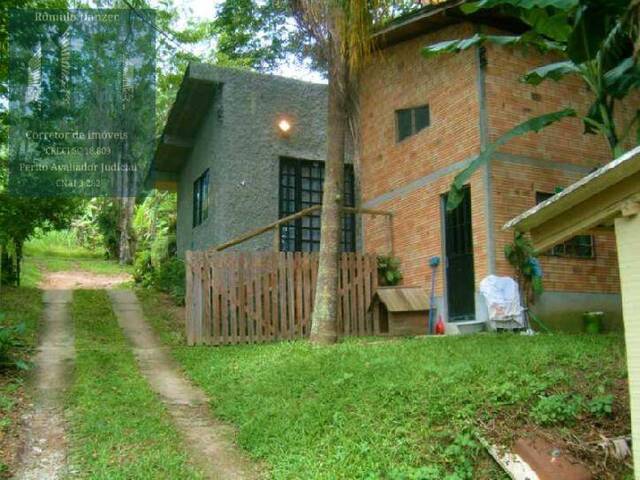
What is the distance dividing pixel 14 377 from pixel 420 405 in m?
5.47

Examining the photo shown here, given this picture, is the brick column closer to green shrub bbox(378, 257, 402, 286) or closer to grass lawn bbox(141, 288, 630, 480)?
grass lawn bbox(141, 288, 630, 480)

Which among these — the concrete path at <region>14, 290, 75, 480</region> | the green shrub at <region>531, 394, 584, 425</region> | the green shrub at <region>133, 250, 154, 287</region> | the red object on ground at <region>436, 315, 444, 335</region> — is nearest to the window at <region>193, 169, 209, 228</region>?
the green shrub at <region>133, 250, 154, 287</region>

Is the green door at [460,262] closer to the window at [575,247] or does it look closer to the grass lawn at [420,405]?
the window at [575,247]

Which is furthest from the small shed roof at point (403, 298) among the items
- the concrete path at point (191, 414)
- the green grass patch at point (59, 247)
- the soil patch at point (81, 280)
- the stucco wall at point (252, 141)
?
the green grass patch at point (59, 247)

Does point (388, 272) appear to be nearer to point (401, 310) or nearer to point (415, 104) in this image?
point (401, 310)

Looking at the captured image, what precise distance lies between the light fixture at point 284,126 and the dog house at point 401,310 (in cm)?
471

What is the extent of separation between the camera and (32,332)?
443 inches

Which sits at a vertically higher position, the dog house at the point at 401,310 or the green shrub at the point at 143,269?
the green shrub at the point at 143,269

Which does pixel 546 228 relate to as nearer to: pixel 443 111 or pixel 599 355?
pixel 599 355

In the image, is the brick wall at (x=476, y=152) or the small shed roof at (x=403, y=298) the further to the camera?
the small shed roof at (x=403, y=298)

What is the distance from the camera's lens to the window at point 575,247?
1187 centimetres

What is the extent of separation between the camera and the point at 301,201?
14.9 metres

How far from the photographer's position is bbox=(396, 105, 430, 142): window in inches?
529

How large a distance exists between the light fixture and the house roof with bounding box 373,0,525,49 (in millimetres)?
2817
